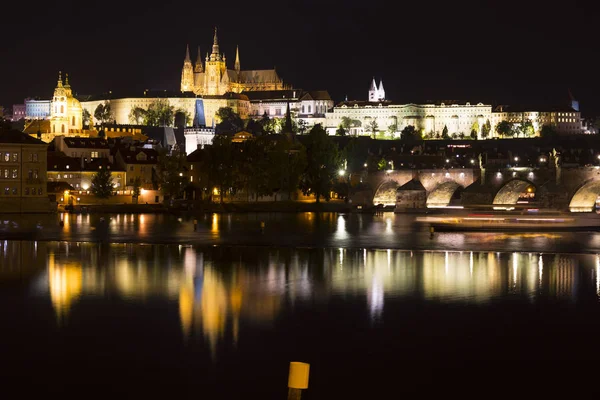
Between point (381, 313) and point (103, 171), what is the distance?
156 feet

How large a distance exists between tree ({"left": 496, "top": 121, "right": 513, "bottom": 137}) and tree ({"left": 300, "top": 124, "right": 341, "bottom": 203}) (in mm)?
90804

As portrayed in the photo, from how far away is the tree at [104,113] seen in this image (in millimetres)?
169625

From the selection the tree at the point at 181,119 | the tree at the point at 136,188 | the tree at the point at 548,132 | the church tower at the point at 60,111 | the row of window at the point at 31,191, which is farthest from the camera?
the tree at the point at 181,119

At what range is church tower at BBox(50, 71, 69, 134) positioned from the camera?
110 m

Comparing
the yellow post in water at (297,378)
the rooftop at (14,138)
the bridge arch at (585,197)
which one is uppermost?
the rooftop at (14,138)

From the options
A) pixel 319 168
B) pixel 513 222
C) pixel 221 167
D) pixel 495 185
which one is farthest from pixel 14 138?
pixel 495 185

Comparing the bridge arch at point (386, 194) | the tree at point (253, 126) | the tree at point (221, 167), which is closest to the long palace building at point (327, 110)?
the tree at point (253, 126)

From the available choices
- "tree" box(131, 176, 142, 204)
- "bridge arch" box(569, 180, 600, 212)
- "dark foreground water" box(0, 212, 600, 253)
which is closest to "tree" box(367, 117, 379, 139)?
"tree" box(131, 176, 142, 204)

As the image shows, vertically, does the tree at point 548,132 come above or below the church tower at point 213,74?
below

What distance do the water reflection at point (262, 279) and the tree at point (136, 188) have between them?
3305cm

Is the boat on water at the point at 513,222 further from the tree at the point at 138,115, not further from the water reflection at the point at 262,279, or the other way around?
the tree at the point at 138,115

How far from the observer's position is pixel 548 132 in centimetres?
15262

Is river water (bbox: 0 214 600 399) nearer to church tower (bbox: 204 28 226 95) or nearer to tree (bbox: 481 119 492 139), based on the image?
tree (bbox: 481 119 492 139)

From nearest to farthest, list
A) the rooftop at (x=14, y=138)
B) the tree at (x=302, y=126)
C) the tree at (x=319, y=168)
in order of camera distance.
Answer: the rooftop at (x=14, y=138), the tree at (x=319, y=168), the tree at (x=302, y=126)
